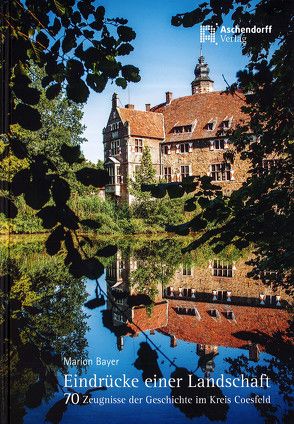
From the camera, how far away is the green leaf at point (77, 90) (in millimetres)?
1604

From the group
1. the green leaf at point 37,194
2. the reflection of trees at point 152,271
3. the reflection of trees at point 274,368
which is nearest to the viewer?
the green leaf at point 37,194

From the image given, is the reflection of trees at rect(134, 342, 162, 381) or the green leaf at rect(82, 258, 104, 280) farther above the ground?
the green leaf at rect(82, 258, 104, 280)

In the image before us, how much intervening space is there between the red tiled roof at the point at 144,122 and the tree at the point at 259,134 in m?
15.0

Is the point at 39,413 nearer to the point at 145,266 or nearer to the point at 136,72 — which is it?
the point at 136,72

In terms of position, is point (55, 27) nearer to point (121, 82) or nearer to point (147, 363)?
point (121, 82)

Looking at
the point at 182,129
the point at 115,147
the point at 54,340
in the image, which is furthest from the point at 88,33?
the point at 115,147

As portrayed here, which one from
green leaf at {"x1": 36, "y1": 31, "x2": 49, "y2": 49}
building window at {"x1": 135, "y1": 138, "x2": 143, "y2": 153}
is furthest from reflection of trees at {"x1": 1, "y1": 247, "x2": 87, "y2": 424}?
building window at {"x1": 135, "y1": 138, "x2": 143, "y2": 153}

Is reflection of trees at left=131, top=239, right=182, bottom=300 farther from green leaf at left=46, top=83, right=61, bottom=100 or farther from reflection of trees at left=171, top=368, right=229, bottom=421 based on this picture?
green leaf at left=46, top=83, right=61, bottom=100

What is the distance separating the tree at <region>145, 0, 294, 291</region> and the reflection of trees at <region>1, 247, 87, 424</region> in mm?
1165

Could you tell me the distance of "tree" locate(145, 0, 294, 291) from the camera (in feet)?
7.93

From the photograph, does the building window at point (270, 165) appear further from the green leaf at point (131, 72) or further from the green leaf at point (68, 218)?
the green leaf at point (68, 218)

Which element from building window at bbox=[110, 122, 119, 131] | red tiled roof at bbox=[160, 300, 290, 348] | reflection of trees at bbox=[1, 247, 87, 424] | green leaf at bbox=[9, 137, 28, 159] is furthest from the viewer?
building window at bbox=[110, 122, 119, 131]

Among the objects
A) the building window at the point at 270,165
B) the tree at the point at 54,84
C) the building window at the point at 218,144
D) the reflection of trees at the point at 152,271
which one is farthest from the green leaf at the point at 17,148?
the building window at the point at 218,144

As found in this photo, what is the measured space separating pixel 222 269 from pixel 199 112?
1088 cm
